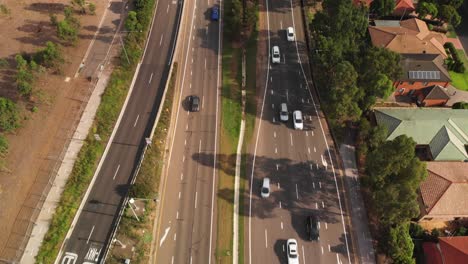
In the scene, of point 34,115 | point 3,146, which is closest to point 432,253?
point 3,146

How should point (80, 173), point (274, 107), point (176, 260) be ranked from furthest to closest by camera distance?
point (274, 107)
point (80, 173)
point (176, 260)

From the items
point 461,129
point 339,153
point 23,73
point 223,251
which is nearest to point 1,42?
point 23,73

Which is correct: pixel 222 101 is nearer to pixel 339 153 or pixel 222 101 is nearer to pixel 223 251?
pixel 339 153

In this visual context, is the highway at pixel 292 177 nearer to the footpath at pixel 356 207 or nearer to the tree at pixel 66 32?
the footpath at pixel 356 207

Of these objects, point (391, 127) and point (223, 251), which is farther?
point (391, 127)

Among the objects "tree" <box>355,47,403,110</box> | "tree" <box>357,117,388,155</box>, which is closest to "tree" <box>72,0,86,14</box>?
"tree" <box>355,47,403,110</box>

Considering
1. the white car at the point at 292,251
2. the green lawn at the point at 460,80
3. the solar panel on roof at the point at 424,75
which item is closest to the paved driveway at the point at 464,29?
the green lawn at the point at 460,80

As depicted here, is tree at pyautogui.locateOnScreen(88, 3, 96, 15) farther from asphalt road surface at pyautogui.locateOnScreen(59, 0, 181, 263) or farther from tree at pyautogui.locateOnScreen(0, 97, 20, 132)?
tree at pyautogui.locateOnScreen(0, 97, 20, 132)
